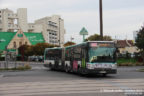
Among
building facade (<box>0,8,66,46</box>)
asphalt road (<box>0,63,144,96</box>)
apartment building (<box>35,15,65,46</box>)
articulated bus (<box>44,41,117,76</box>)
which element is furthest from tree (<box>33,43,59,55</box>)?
apartment building (<box>35,15,65,46</box>)

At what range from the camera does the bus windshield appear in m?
20.2

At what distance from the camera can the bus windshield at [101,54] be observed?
797 inches

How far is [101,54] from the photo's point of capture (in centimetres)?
2030

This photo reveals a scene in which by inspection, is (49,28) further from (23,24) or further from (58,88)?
(58,88)

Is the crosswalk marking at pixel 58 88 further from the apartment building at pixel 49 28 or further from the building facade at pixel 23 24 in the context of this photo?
the apartment building at pixel 49 28

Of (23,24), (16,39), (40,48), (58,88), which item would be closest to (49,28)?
(23,24)

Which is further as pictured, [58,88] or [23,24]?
[23,24]

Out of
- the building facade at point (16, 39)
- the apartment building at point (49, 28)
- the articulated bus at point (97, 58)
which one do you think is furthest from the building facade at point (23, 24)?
the articulated bus at point (97, 58)

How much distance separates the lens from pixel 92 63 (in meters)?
20.3

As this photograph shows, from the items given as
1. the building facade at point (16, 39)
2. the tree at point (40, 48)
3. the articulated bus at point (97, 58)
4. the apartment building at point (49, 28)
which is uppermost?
the apartment building at point (49, 28)

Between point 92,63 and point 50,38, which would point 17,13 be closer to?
point 50,38

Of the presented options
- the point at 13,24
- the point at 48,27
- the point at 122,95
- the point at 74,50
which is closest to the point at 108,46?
the point at 74,50

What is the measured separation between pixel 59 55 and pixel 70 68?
16.5 ft

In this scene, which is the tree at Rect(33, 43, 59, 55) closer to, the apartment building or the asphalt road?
the asphalt road
